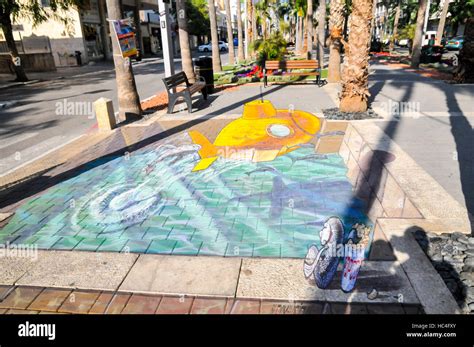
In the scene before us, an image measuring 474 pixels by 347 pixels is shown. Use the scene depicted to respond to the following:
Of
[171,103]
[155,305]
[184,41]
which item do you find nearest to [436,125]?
[171,103]

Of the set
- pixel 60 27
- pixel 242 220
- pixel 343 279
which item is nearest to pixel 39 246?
Answer: pixel 242 220

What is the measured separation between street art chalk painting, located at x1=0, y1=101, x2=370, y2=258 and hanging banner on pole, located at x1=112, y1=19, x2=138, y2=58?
3.51 metres

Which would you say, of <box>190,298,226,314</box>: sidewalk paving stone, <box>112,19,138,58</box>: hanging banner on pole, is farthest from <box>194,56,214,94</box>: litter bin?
<box>190,298,226,314</box>: sidewalk paving stone

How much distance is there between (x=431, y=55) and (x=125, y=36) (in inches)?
769

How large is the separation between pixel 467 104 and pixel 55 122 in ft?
40.4

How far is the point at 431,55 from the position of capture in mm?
21062

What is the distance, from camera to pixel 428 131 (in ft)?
24.4

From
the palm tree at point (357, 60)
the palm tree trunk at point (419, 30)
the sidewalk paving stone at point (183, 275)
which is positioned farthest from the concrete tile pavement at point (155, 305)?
the palm tree trunk at point (419, 30)

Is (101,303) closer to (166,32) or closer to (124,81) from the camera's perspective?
(124,81)

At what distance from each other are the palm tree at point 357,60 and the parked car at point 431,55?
607 inches

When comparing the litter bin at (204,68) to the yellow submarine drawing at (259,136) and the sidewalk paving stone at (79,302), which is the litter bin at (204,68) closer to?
the yellow submarine drawing at (259,136)

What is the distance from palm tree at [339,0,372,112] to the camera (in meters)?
8.52

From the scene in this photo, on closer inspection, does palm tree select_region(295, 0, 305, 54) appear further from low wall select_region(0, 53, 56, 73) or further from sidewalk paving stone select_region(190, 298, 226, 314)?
sidewalk paving stone select_region(190, 298, 226, 314)

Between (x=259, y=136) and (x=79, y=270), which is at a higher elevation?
(x=259, y=136)
